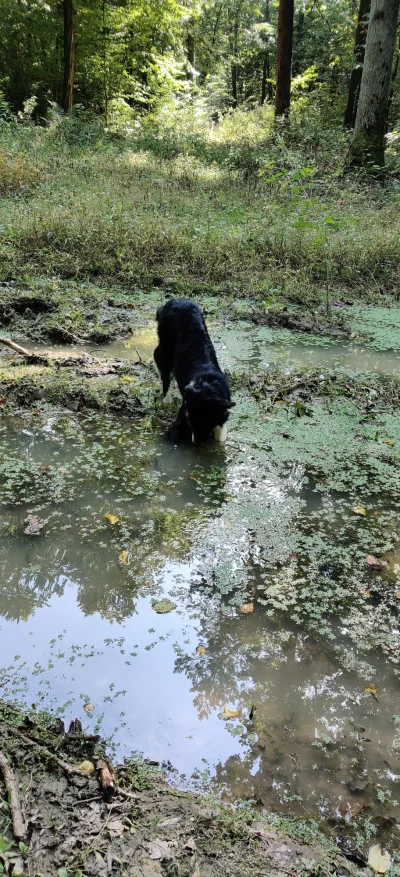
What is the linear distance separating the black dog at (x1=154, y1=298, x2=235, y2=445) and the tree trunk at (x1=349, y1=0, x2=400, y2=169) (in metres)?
9.62

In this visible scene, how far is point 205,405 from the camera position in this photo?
447 cm

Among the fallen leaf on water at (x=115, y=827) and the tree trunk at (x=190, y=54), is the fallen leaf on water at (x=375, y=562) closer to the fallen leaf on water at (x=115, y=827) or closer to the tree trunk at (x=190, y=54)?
the fallen leaf on water at (x=115, y=827)

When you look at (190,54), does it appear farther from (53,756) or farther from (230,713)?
(53,756)

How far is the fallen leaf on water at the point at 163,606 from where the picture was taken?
296 cm

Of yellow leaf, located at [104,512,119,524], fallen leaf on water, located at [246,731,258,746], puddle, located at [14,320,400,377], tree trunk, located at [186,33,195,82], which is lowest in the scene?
fallen leaf on water, located at [246,731,258,746]

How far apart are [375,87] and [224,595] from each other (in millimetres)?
14170

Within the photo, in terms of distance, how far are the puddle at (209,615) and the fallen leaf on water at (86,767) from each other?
0.58 ft

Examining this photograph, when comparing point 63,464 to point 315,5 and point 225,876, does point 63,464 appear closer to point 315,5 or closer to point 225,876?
point 225,876

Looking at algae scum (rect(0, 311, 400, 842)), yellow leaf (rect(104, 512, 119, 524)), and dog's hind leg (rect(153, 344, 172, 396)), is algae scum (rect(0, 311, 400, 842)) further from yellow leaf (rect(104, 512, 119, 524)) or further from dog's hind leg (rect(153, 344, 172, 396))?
dog's hind leg (rect(153, 344, 172, 396))

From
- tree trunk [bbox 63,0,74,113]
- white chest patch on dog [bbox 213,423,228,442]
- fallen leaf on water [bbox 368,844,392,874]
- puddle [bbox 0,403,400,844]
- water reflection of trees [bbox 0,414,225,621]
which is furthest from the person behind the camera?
tree trunk [bbox 63,0,74,113]

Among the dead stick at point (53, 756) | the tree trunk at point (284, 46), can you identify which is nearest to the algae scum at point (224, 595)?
the dead stick at point (53, 756)

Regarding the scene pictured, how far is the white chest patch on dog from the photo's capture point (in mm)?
4730

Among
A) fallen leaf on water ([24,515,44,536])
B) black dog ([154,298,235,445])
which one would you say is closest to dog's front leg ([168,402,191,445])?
black dog ([154,298,235,445])

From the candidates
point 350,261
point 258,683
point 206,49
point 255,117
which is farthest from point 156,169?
point 206,49
